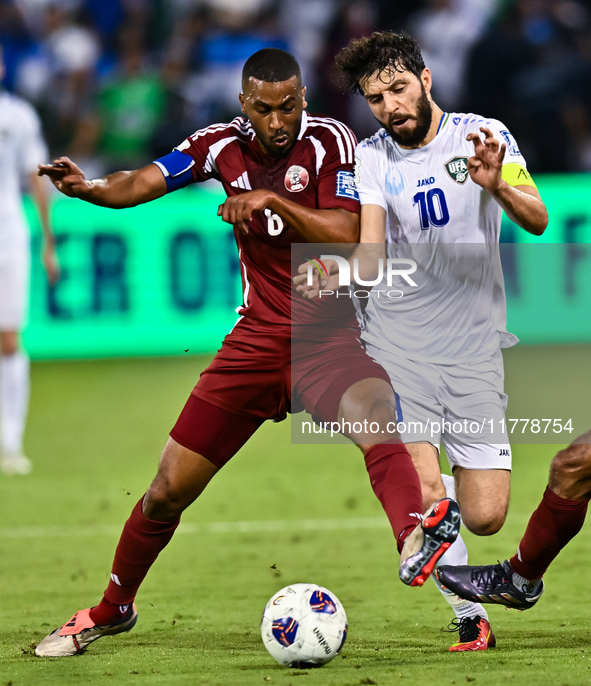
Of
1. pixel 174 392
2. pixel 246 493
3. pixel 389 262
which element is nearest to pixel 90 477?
pixel 246 493

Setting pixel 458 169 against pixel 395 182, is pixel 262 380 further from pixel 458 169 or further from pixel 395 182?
pixel 458 169

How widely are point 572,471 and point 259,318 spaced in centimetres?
133

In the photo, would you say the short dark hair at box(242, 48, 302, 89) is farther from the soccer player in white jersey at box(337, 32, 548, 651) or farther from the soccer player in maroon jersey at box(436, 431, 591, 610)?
the soccer player in maroon jersey at box(436, 431, 591, 610)

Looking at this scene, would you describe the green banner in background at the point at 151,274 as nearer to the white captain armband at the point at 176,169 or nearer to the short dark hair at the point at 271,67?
the white captain armband at the point at 176,169

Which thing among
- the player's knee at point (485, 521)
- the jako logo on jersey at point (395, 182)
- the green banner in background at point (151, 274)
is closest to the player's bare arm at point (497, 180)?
the jako logo on jersey at point (395, 182)

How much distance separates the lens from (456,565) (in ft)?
14.7

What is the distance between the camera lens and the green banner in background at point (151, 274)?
36.1 feet

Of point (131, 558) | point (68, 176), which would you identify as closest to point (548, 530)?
point (131, 558)

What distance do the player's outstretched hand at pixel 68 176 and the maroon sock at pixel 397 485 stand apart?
1482mm

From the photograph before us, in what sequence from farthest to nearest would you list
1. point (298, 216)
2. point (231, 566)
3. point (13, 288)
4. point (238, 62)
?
point (238, 62) → point (13, 288) → point (231, 566) → point (298, 216)

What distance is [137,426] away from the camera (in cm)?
1037

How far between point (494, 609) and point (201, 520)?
9.16ft

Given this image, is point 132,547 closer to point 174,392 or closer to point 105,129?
point 174,392

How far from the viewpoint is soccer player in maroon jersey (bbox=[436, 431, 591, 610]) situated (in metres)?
4.17
